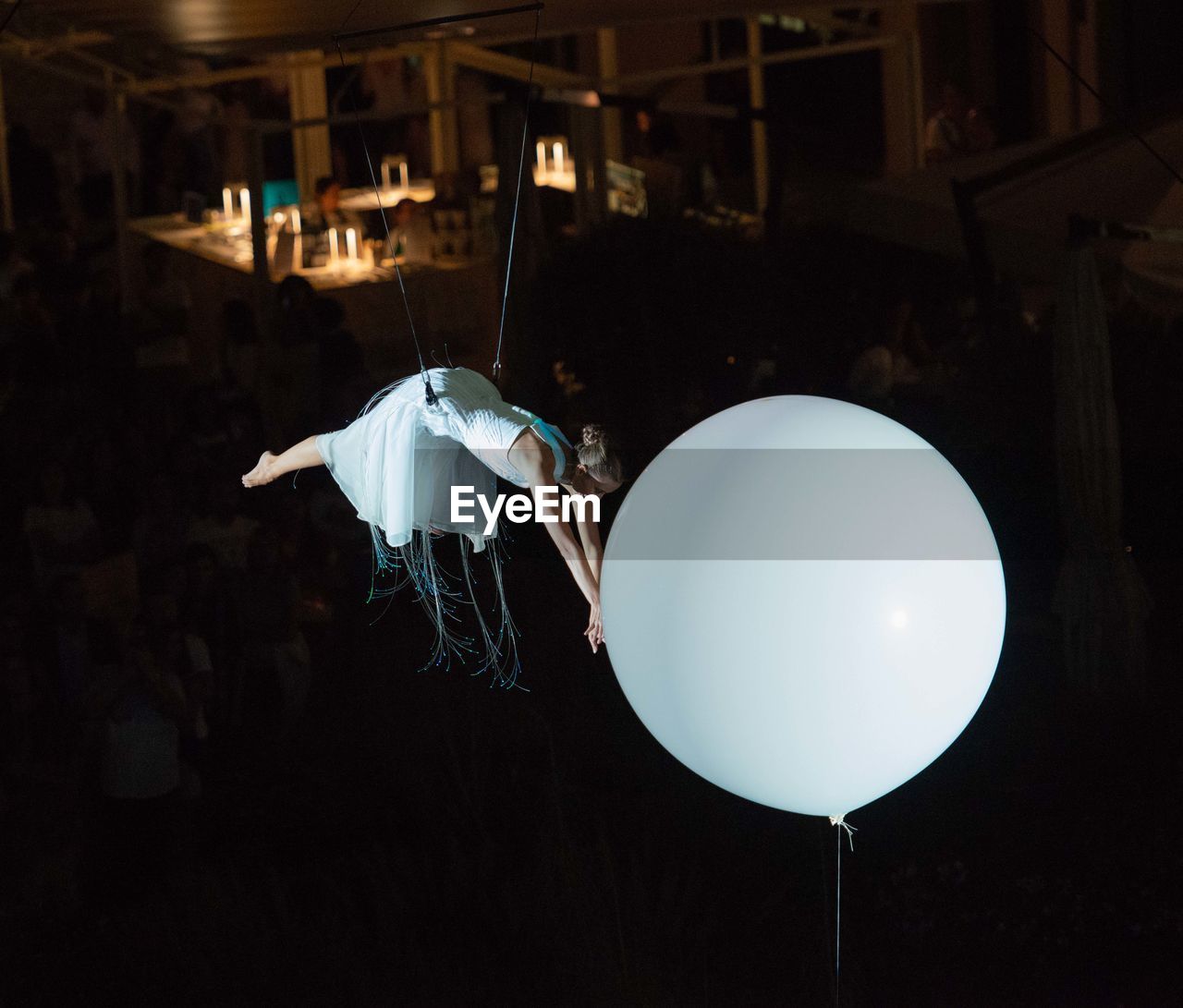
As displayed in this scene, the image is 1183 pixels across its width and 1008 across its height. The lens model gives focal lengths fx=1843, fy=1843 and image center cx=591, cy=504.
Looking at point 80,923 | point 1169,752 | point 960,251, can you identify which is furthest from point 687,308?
point 80,923

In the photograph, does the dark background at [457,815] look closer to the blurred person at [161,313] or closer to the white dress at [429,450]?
the blurred person at [161,313]

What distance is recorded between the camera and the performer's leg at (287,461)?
3.44 metres

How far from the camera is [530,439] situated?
3188 mm

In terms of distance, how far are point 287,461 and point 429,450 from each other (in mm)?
298

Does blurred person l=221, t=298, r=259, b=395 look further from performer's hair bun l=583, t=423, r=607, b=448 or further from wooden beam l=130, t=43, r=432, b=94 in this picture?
performer's hair bun l=583, t=423, r=607, b=448

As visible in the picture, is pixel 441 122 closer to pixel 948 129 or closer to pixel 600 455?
pixel 948 129

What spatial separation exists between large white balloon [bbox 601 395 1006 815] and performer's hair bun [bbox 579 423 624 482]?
7cm

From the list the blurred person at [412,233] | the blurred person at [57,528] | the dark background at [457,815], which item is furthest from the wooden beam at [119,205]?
the blurred person at [57,528]

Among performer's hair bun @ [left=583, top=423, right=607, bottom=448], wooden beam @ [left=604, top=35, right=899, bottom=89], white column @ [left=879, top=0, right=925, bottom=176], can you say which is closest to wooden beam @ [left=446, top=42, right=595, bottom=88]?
wooden beam @ [left=604, top=35, right=899, bottom=89]

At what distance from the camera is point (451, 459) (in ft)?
11.1

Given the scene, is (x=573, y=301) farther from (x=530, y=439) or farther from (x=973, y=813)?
(x=530, y=439)

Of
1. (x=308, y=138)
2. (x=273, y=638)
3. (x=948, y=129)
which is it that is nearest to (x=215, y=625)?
(x=273, y=638)

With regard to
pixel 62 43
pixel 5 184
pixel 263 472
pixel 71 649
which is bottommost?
pixel 71 649

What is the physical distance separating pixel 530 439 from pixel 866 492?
58cm
